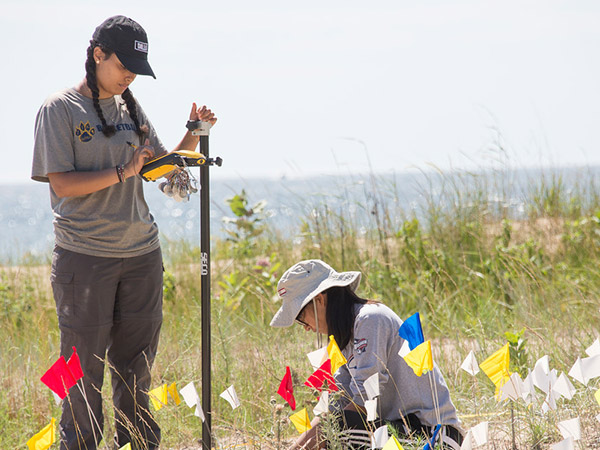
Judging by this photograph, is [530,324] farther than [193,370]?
Yes

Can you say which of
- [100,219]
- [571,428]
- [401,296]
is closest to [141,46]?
[100,219]

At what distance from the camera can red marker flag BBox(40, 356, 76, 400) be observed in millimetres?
2074

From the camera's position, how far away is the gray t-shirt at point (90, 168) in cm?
238

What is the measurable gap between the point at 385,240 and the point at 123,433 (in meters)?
3.28

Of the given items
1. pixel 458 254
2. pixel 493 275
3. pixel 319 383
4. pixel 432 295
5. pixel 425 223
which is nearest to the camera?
pixel 319 383

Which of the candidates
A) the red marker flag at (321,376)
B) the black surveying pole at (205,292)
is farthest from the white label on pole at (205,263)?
the red marker flag at (321,376)

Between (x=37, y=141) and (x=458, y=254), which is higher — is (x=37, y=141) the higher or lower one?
the higher one

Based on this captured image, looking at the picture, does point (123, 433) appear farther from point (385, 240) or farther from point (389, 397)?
point (385, 240)

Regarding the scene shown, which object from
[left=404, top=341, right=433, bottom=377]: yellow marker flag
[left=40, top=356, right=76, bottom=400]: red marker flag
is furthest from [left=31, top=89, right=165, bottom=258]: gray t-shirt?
[left=404, top=341, right=433, bottom=377]: yellow marker flag

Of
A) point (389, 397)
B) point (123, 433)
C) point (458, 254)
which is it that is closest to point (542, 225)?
point (458, 254)

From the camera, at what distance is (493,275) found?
5121mm

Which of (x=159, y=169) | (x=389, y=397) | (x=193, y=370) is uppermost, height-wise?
(x=159, y=169)

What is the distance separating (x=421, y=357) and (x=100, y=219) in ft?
4.18

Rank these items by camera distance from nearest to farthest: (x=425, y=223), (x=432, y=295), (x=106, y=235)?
(x=106, y=235)
(x=432, y=295)
(x=425, y=223)
